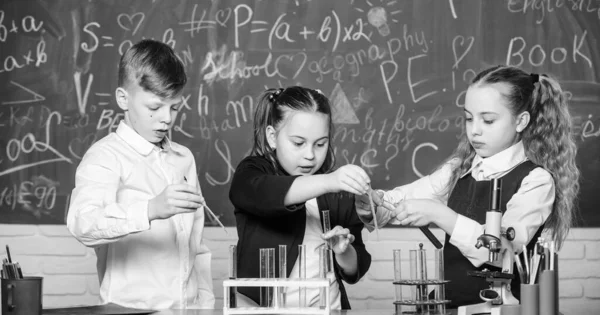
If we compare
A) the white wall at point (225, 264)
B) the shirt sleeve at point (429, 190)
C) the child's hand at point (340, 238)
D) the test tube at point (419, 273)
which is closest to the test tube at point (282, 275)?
the child's hand at point (340, 238)

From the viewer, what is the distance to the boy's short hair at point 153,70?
7.03ft

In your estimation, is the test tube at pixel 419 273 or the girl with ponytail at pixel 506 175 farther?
the girl with ponytail at pixel 506 175

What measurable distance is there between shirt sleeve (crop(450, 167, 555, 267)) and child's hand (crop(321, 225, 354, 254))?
26 cm

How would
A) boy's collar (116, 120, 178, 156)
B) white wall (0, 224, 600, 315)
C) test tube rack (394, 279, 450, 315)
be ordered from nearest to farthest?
test tube rack (394, 279, 450, 315) < boy's collar (116, 120, 178, 156) < white wall (0, 224, 600, 315)

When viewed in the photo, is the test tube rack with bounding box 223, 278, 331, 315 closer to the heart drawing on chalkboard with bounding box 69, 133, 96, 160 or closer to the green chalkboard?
the green chalkboard

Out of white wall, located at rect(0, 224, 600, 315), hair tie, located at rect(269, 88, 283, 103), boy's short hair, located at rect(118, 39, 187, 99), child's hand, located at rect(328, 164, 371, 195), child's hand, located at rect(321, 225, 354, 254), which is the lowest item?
white wall, located at rect(0, 224, 600, 315)

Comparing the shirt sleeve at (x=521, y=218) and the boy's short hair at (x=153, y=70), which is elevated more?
the boy's short hair at (x=153, y=70)

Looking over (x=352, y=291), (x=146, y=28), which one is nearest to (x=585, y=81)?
(x=352, y=291)

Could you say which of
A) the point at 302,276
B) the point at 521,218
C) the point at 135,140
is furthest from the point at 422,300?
the point at 135,140

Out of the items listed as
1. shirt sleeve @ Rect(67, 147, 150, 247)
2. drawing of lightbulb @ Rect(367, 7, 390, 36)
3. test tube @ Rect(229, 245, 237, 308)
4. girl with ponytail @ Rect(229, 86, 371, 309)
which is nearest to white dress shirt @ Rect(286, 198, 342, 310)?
girl with ponytail @ Rect(229, 86, 371, 309)

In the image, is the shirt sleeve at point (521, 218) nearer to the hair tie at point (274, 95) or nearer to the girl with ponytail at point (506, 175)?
the girl with ponytail at point (506, 175)

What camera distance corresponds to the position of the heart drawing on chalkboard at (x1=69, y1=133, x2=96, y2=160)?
3340mm

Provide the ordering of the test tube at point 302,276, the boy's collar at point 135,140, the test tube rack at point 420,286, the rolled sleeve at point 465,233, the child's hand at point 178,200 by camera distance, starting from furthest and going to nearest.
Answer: the boy's collar at point 135,140, the rolled sleeve at point 465,233, the child's hand at point 178,200, the test tube at point 302,276, the test tube rack at point 420,286

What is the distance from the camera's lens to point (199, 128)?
335cm
